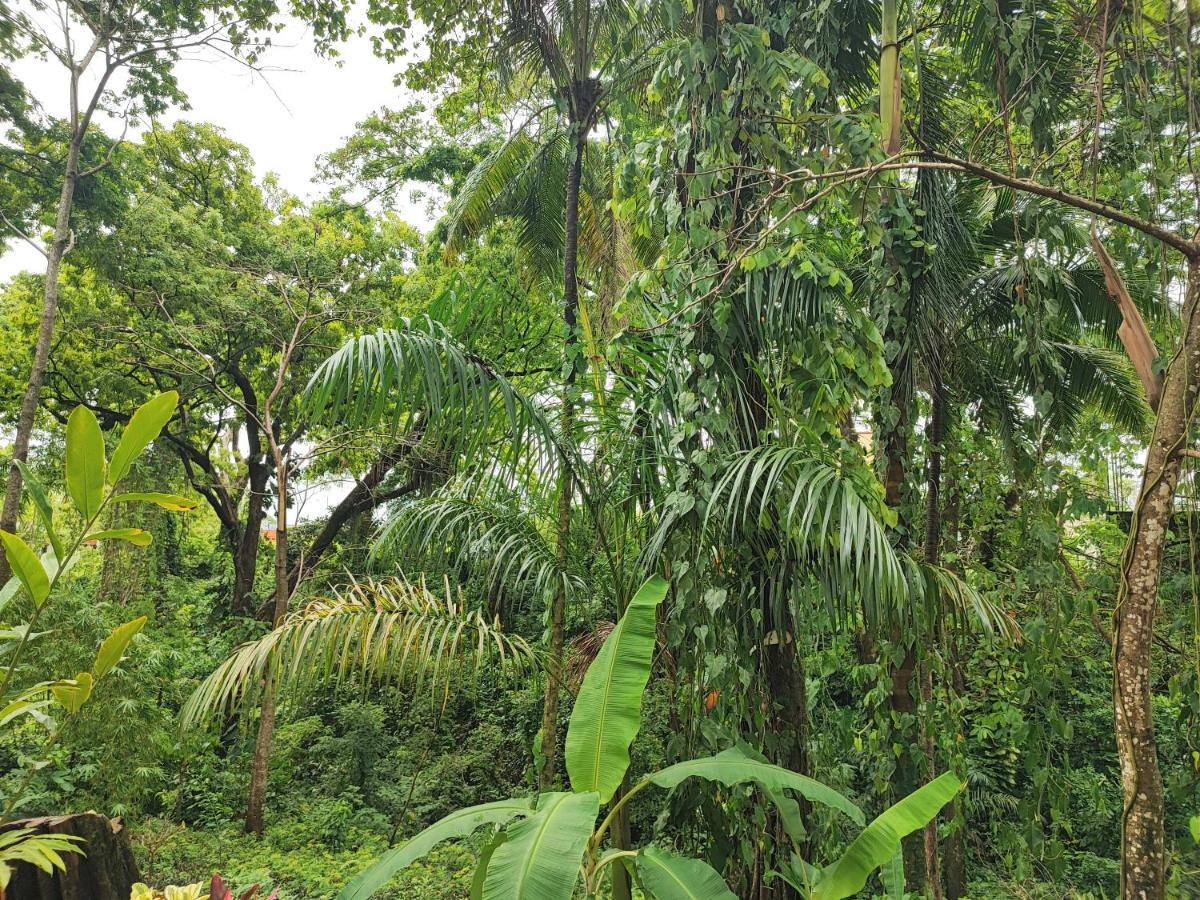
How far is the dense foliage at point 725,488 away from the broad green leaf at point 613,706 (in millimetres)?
10

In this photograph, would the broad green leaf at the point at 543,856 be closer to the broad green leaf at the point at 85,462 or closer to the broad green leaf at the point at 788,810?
the broad green leaf at the point at 788,810

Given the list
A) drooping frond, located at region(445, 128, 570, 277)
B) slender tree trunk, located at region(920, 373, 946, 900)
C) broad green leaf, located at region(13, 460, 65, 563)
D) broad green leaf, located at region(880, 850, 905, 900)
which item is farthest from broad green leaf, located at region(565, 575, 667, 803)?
drooping frond, located at region(445, 128, 570, 277)

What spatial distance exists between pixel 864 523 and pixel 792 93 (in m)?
1.60

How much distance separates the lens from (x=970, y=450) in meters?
5.68

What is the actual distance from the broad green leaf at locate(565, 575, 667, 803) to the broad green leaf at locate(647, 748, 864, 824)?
0.13 m

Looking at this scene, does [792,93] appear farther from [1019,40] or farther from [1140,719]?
[1140,719]

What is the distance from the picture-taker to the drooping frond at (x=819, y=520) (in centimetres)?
201

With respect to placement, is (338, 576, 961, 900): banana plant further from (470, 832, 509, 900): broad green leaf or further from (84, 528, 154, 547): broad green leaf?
(84, 528, 154, 547): broad green leaf

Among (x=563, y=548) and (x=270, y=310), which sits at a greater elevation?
(x=270, y=310)

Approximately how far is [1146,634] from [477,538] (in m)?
2.42

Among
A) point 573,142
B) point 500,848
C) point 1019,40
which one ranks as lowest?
point 500,848

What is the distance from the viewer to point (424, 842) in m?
1.78

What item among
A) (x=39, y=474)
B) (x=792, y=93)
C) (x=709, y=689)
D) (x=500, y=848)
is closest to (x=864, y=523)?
(x=709, y=689)

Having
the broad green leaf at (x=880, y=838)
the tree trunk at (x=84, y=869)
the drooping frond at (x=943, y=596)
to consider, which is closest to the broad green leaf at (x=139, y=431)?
the tree trunk at (x=84, y=869)
